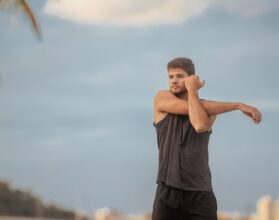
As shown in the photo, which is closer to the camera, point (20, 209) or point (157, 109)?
point (157, 109)

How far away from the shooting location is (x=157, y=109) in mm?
4086

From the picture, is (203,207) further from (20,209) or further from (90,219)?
(20,209)

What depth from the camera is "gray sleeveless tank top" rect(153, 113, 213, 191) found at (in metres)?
3.85

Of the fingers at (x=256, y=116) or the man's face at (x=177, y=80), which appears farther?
the man's face at (x=177, y=80)

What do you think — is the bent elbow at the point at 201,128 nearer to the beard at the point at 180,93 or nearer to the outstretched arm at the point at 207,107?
the outstretched arm at the point at 207,107

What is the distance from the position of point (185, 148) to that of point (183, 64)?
452 mm

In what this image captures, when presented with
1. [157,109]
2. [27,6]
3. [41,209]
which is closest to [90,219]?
[41,209]

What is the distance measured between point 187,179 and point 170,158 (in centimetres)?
14

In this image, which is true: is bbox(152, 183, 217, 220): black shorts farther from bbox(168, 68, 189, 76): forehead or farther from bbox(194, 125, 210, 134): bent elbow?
bbox(168, 68, 189, 76): forehead

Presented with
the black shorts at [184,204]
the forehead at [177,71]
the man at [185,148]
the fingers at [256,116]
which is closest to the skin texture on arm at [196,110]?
the man at [185,148]

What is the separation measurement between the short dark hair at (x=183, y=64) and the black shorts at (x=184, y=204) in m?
0.62

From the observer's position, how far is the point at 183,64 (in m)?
3.98

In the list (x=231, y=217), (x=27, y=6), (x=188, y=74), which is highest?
(x=27, y=6)

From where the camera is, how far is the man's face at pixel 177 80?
3.98 meters
